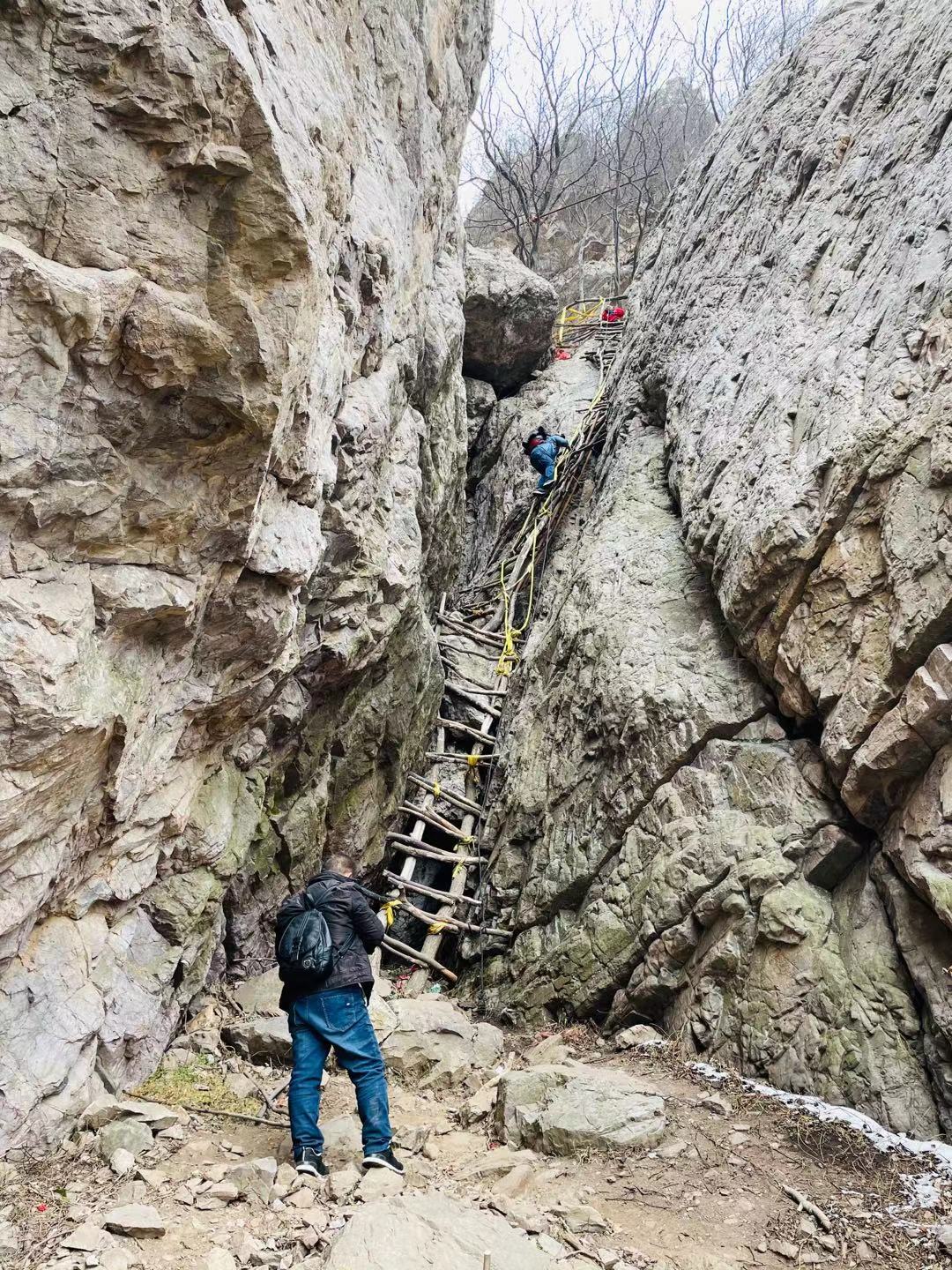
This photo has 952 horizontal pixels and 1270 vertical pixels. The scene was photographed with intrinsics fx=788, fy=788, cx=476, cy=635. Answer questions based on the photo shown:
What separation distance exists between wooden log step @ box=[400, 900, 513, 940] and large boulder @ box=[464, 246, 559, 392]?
11.1 m

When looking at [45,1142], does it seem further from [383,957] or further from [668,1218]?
[383,957]

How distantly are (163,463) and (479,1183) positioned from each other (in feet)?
12.8

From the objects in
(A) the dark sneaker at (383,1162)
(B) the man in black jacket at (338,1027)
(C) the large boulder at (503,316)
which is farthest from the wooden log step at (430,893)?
(C) the large boulder at (503,316)

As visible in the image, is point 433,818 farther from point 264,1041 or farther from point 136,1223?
point 136,1223

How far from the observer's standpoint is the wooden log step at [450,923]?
753cm

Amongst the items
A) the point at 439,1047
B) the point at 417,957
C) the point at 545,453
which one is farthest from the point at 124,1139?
the point at 545,453

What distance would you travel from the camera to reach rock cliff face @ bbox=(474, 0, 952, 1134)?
15.9ft

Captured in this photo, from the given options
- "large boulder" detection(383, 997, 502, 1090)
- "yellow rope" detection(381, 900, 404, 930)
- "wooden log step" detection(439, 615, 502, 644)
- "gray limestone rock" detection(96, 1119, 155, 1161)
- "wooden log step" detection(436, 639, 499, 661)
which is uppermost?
"wooden log step" detection(439, 615, 502, 644)

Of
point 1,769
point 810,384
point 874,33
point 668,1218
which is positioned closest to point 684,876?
point 668,1218

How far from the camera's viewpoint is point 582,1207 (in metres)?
3.62

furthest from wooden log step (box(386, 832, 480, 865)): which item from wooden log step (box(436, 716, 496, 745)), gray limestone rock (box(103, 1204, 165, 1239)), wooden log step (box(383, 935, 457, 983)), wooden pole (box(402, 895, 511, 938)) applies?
gray limestone rock (box(103, 1204, 165, 1239))

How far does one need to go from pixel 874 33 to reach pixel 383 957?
1126cm

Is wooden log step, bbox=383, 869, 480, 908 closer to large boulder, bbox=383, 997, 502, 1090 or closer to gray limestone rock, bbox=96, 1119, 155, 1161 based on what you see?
large boulder, bbox=383, 997, 502, 1090

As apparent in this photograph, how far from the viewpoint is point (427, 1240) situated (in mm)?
3047
